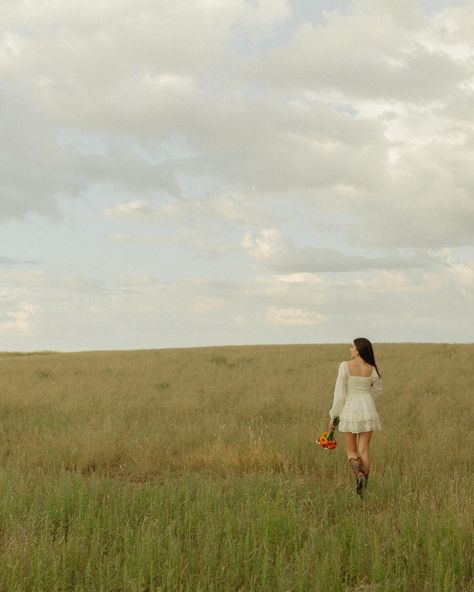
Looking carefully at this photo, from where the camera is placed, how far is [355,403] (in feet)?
24.6

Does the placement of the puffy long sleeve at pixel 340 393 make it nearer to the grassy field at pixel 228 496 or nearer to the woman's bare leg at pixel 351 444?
the woman's bare leg at pixel 351 444

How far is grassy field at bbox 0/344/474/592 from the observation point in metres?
4.78

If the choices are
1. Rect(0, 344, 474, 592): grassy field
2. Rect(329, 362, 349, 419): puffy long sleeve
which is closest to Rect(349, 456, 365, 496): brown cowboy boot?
Rect(0, 344, 474, 592): grassy field

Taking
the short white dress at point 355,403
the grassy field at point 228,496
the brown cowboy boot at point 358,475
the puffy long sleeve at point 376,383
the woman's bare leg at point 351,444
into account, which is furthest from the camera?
the puffy long sleeve at point 376,383

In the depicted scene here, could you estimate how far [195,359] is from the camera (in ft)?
89.1

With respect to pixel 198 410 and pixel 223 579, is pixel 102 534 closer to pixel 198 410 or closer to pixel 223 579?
pixel 223 579

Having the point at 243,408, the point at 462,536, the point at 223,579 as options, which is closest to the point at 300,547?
the point at 223,579

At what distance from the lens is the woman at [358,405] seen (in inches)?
290

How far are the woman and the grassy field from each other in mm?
370

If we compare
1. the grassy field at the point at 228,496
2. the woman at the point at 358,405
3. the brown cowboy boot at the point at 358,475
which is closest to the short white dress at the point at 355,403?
the woman at the point at 358,405

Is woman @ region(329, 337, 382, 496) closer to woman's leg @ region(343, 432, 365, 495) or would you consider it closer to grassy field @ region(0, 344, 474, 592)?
woman's leg @ region(343, 432, 365, 495)

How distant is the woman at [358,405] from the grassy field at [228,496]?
370 mm

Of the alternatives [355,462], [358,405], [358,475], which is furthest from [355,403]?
[358,475]

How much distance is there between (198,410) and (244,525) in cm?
821
